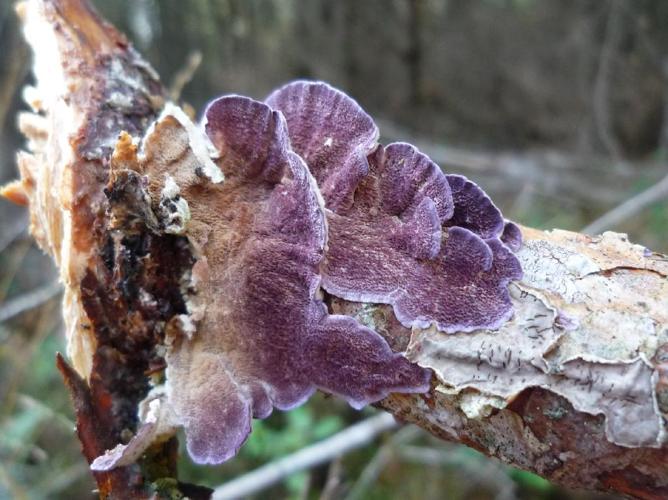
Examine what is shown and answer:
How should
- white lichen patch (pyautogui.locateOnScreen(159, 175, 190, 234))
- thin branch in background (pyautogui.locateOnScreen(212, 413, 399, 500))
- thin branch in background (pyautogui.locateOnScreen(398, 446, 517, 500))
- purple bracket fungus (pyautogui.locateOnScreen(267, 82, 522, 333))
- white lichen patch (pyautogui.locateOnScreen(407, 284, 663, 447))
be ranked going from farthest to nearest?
thin branch in background (pyautogui.locateOnScreen(398, 446, 517, 500)), thin branch in background (pyautogui.locateOnScreen(212, 413, 399, 500)), white lichen patch (pyautogui.locateOnScreen(159, 175, 190, 234)), purple bracket fungus (pyautogui.locateOnScreen(267, 82, 522, 333)), white lichen patch (pyautogui.locateOnScreen(407, 284, 663, 447))

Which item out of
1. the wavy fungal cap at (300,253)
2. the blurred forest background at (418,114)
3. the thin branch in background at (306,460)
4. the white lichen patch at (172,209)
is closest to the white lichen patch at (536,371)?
the wavy fungal cap at (300,253)

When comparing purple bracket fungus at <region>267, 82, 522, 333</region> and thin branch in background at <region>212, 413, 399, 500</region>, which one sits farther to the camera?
thin branch in background at <region>212, 413, 399, 500</region>

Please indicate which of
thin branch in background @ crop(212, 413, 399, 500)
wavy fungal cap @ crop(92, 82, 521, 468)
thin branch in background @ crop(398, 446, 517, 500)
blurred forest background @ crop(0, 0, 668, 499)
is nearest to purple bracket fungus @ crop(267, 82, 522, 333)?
wavy fungal cap @ crop(92, 82, 521, 468)

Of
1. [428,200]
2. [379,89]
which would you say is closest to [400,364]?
[428,200]

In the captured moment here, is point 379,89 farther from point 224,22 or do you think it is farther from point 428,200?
point 428,200

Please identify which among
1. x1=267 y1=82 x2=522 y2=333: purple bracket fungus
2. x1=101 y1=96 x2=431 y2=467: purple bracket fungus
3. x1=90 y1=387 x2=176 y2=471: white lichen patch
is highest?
x1=267 y1=82 x2=522 y2=333: purple bracket fungus

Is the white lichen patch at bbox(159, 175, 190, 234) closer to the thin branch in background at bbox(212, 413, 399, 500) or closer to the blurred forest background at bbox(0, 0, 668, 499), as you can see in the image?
the thin branch in background at bbox(212, 413, 399, 500)

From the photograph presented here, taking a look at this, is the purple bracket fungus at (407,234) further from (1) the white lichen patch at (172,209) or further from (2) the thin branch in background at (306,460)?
(2) the thin branch in background at (306,460)

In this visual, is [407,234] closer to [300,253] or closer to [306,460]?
[300,253]
